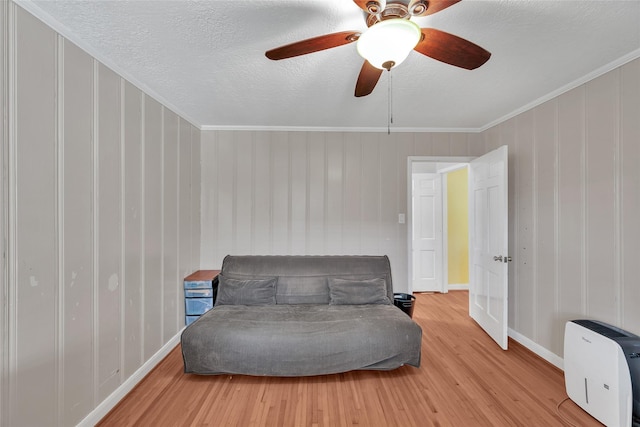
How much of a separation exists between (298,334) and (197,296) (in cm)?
136

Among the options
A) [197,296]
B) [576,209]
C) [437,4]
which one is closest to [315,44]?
[437,4]

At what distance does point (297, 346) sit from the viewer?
7.14 feet

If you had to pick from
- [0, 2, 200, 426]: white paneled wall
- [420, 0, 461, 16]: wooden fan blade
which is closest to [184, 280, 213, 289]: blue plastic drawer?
[0, 2, 200, 426]: white paneled wall

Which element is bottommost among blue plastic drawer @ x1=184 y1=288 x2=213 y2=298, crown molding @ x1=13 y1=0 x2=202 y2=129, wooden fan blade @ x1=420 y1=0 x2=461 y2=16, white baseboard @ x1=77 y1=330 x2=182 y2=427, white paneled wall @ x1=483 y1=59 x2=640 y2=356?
white baseboard @ x1=77 y1=330 x2=182 y2=427

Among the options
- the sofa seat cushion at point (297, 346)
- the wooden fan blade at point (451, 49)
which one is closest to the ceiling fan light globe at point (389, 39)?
the wooden fan blade at point (451, 49)

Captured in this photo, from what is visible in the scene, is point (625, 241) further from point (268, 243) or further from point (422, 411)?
point (268, 243)

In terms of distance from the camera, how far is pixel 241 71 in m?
2.07

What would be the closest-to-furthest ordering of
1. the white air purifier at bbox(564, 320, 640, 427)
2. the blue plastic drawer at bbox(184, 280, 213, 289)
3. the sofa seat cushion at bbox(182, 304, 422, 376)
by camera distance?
the white air purifier at bbox(564, 320, 640, 427) < the sofa seat cushion at bbox(182, 304, 422, 376) < the blue plastic drawer at bbox(184, 280, 213, 289)

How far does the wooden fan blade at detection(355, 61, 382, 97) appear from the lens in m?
1.54

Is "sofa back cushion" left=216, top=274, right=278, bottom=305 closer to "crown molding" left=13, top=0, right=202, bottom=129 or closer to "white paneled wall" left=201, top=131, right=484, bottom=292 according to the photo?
"white paneled wall" left=201, top=131, right=484, bottom=292

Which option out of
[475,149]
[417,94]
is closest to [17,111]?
[417,94]

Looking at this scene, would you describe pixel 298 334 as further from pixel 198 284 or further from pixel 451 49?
pixel 451 49

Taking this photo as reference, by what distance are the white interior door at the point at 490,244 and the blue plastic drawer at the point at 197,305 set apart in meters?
2.99

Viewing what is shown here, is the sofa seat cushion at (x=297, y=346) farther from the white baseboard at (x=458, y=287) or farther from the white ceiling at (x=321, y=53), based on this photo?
the white baseboard at (x=458, y=287)
